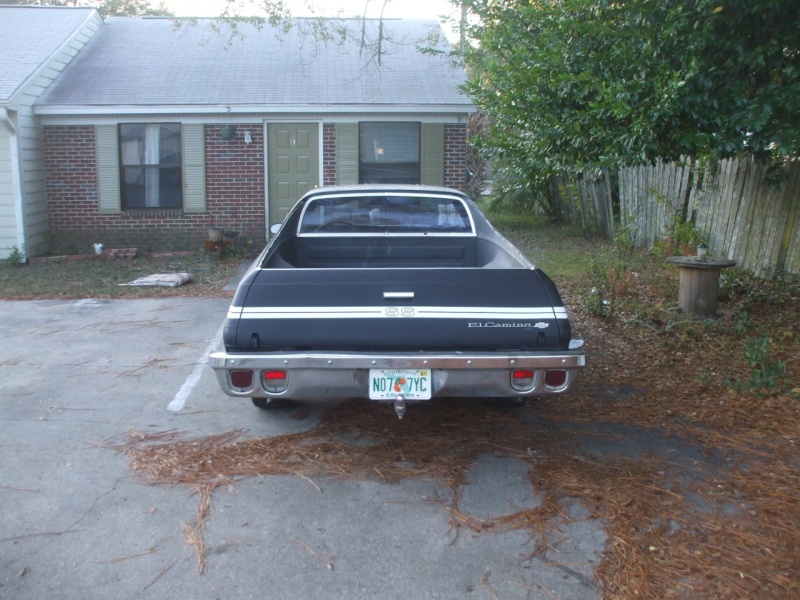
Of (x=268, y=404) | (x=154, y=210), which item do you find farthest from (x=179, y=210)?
(x=268, y=404)

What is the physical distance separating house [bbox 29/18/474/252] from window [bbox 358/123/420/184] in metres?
0.02

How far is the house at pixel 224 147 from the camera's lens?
547 inches

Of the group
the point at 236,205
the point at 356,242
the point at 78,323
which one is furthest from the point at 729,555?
the point at 236,205

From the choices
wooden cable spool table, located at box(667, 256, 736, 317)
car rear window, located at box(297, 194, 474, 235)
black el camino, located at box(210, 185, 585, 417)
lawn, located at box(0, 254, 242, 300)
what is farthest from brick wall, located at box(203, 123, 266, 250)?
black el camino, located at box(210, 185, 585, 417)

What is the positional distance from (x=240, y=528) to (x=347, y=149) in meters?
10.8

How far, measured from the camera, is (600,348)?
757 centimetres

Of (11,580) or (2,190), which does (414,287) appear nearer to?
(11,580)

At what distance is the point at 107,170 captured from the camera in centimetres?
1420

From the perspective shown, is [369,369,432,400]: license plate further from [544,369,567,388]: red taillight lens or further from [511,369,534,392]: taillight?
[544,369,567,388]: red taillight lens

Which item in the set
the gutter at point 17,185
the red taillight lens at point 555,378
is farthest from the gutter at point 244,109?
the red taillight lens at point 555,378

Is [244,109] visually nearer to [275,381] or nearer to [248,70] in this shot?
[248,70]

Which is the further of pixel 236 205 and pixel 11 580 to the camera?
pixel 236 205

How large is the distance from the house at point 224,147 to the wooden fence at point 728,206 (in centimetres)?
324

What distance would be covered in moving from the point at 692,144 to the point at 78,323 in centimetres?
661
